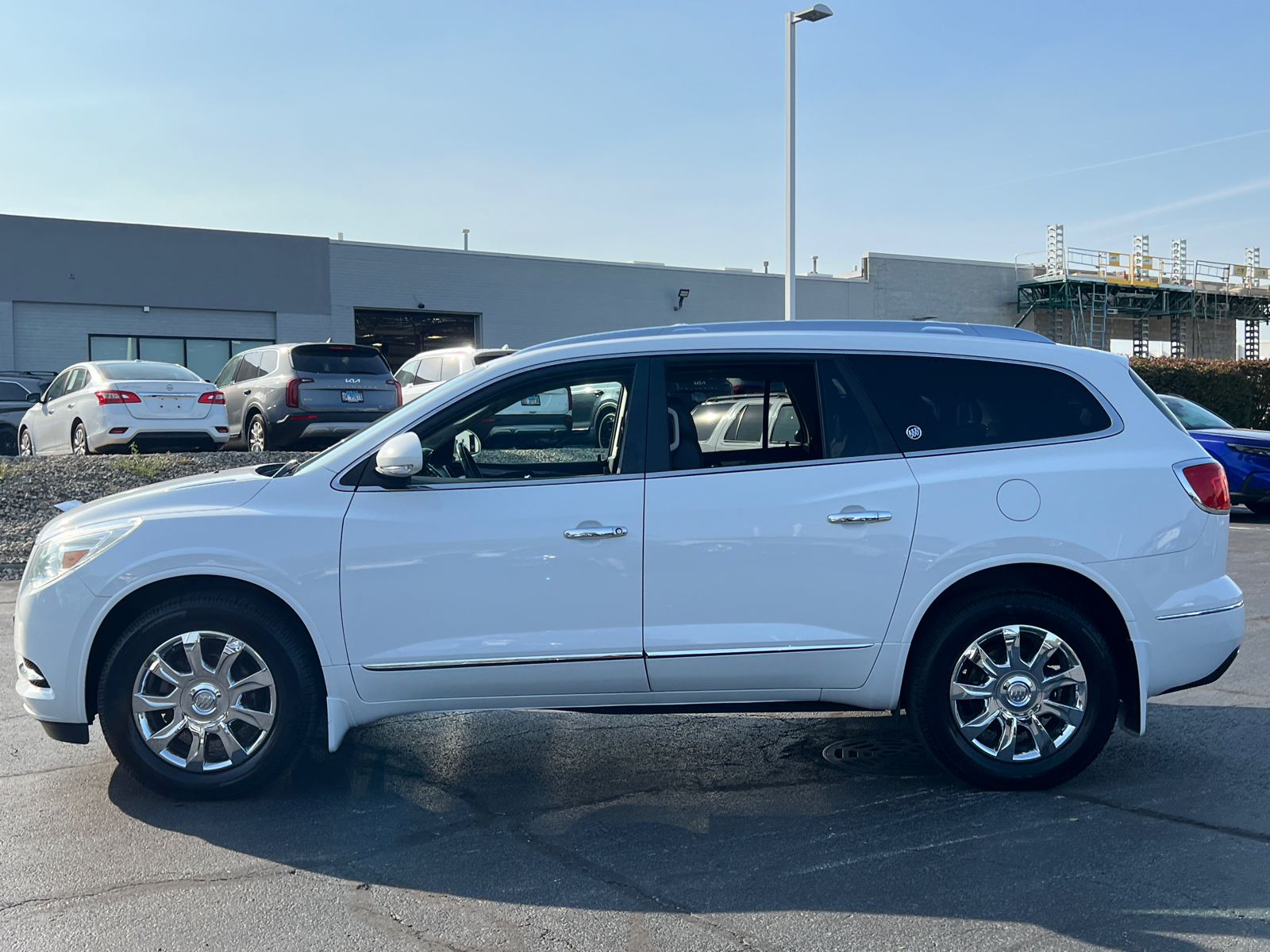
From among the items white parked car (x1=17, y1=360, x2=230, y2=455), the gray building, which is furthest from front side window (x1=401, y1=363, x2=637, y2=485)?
the gray building

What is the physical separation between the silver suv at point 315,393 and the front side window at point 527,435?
1161 cm

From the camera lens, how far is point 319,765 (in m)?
5.13

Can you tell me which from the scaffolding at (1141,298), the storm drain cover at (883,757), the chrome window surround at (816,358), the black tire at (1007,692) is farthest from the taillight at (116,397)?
the scaffolding at (1141,298)

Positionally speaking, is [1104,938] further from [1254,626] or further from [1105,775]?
[1254,626]

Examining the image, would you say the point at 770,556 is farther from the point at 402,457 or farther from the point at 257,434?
the point at 257,434

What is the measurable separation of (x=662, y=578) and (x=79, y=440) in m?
13.6

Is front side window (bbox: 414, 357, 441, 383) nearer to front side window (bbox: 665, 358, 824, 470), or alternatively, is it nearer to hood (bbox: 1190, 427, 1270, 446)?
hood (bbox: 1190, 427, 1270, 446)

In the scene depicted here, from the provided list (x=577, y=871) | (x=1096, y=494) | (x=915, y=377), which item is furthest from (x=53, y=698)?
(x=1096, y=494)

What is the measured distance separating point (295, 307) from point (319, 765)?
1225 inches

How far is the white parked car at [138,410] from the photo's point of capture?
15242 millimetres

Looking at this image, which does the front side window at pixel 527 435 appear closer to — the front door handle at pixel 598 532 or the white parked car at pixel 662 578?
the white parked car at pixel 662 578

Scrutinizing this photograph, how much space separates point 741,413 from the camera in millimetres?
4848

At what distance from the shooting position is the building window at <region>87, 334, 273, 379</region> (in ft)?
105

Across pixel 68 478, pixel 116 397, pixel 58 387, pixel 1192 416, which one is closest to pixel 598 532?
pixel 68 478
